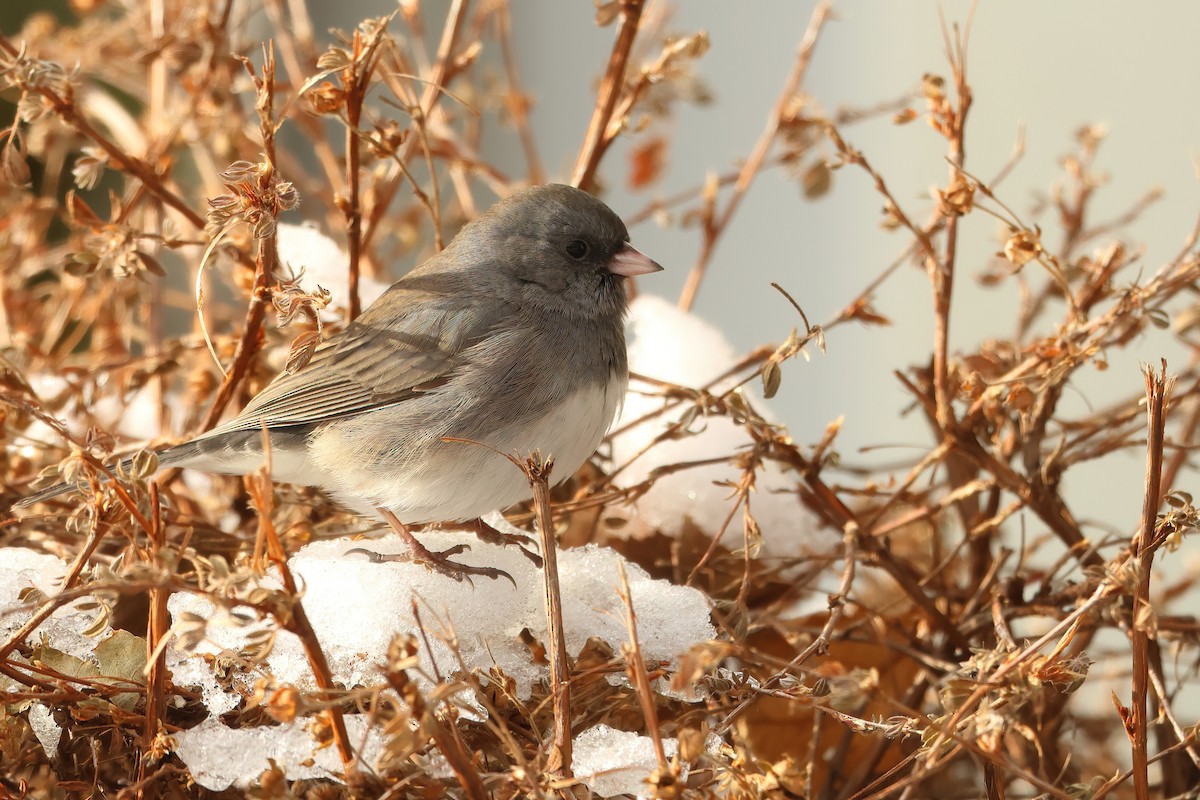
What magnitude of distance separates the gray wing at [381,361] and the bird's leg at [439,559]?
0.14 m

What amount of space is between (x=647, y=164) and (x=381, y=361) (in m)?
0.57

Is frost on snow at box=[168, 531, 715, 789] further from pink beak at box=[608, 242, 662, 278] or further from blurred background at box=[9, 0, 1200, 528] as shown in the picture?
blurred background at box=[9, 0, 1200, 528]

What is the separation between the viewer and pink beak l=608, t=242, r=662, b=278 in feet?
3.78

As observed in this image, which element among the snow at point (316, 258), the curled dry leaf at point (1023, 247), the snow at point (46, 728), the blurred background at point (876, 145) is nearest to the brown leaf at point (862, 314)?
the curled dry leaf at point (1023, 247)

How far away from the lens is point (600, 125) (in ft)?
3.53

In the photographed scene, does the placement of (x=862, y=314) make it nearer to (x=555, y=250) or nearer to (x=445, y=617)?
(x=555, y=250)

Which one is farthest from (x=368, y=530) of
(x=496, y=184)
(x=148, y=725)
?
(x=496, y=184)

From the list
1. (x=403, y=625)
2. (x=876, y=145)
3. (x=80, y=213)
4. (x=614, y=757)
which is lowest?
(x=614, y=757)

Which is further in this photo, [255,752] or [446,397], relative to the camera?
[446,397]

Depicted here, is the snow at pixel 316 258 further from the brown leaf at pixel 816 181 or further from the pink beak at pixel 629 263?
the brown leaf at pixel 816 181

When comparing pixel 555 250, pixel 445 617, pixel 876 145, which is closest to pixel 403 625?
pixel 445 617

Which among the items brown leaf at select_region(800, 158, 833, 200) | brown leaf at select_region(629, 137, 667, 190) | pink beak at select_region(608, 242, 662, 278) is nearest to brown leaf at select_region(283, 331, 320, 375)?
pink beak at select_region(608, 242, 662, 278)

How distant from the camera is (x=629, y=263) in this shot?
1165 millimetres

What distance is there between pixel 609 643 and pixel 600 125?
1.67 ft
